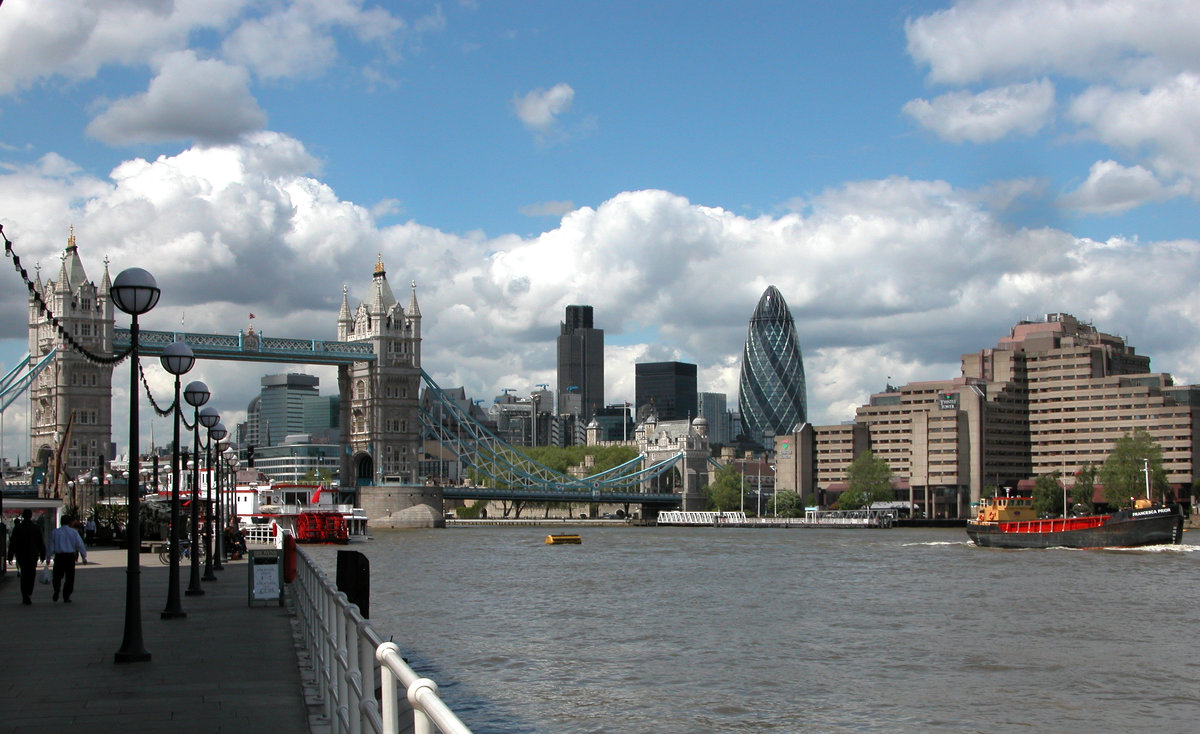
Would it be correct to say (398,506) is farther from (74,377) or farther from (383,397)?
(74,377)

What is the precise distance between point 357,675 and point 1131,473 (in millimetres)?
121641

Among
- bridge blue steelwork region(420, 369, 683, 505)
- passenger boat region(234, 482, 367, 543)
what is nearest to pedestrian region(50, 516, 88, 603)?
passenger boat region(234, 482, 367, 543)

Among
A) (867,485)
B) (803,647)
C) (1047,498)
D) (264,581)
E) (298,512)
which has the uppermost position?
(264,581)

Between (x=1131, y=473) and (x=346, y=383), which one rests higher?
(x=346, y=383)

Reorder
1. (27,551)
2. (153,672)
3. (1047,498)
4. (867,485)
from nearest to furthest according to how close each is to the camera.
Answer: (153,672), (27,551), (1047,498), (867,485)

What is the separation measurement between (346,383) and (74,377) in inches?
1047

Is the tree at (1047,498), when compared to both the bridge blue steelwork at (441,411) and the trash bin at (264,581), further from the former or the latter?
the trash bin at (264,581)

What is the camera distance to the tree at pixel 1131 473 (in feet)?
391

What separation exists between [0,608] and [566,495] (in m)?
105

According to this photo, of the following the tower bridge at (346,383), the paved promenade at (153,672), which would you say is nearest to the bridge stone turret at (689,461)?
the tower bridge at (346,383)

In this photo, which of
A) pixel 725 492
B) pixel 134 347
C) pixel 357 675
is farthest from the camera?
pixel 725 492

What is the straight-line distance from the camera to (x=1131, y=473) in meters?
120

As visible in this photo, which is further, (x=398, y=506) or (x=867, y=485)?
(x=867, y=485)

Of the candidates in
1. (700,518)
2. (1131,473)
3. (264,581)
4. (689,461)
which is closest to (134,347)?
(264,581)
